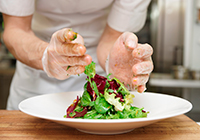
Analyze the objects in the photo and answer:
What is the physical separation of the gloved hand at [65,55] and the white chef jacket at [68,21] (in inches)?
15.7

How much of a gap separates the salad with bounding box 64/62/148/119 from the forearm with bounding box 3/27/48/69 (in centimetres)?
28

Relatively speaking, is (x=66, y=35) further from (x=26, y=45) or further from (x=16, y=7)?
(x=16, y=7)

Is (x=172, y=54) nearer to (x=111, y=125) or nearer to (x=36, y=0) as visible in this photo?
(x=36, y=0)

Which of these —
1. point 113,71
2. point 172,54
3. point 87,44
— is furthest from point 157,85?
point 113,71

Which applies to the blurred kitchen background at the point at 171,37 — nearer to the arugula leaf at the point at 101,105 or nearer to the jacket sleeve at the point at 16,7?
the jacket sleeve at the point at 16,7

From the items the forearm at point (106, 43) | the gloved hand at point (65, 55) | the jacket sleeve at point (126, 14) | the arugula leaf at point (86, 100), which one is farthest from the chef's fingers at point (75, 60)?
the jacket sleeve at point (126, 14)

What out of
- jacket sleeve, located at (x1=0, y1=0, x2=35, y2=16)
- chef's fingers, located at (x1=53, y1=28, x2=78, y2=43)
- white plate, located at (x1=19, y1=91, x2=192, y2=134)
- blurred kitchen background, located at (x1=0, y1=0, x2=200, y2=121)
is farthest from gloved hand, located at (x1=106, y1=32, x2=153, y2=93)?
blurred kitchen background, located at (x1=0, y1=0, x2=200, y2=121)

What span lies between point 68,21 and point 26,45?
383mm

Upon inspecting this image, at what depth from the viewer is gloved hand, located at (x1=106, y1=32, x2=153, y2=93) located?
2.88 ft

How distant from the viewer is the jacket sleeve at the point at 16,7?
1175mm

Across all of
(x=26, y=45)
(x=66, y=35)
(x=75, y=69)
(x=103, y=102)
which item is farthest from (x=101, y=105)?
(x=26, y=45)

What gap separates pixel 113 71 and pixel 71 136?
420 millimetres

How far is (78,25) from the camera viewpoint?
145 centimetres

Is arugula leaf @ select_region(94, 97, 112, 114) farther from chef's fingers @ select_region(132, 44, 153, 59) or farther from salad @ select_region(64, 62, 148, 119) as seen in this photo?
chef's fingers @ select_region(132, 44, 153, 59)
